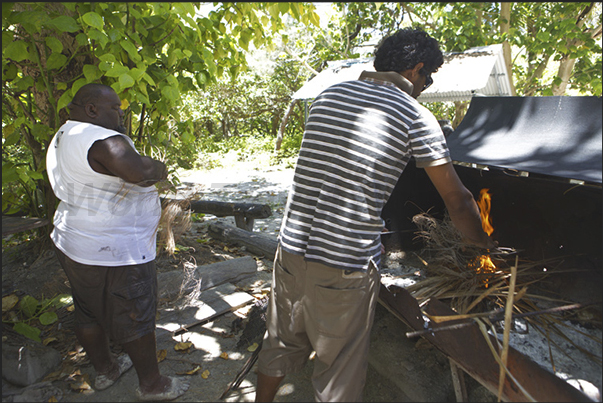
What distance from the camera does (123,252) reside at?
86.9 inches

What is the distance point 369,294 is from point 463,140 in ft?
4.90

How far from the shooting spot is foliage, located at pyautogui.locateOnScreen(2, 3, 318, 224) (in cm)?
265

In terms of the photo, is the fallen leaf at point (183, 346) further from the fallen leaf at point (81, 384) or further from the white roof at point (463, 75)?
the white roof at point (463, 75)

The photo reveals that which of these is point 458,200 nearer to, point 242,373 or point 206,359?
point 242,373

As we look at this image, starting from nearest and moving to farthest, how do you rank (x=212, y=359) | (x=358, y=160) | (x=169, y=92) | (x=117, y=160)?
1. (x=358, y=160)
2. (x=117, y=160)
3. (x=212, y=359)
4. (x=169, y=92)

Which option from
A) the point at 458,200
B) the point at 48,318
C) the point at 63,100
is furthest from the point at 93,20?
the point at 458,200

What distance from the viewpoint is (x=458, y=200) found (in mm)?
1801

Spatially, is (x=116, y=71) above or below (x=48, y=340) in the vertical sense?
above

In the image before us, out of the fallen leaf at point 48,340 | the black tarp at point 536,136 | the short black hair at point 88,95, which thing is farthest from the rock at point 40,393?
the black tarp at point 536,136

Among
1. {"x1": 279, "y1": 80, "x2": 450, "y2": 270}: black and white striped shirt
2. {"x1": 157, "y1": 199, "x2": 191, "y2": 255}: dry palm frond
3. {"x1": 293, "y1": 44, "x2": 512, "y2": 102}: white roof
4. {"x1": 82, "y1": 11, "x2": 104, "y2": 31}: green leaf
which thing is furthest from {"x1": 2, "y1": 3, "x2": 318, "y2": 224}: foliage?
{"x1": 293, "y1": 44, "x2": 512, "y2": 102}: white roof

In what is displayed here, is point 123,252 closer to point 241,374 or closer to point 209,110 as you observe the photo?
point 241,374

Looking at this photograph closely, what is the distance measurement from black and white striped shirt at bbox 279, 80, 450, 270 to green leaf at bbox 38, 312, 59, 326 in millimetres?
2275

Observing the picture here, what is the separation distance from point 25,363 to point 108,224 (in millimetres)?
1149

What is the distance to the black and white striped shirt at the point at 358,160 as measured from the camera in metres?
1.73
